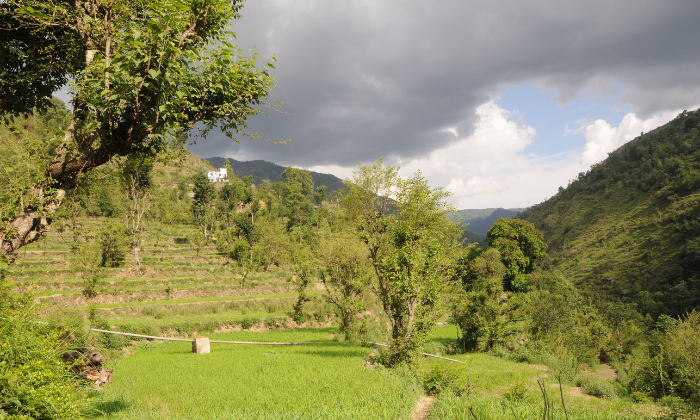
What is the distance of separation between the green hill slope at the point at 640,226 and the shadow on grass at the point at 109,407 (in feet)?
211

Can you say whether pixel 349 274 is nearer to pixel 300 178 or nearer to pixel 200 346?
pixel 200 346

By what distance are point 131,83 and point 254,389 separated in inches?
361

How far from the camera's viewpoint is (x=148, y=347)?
19.3 m

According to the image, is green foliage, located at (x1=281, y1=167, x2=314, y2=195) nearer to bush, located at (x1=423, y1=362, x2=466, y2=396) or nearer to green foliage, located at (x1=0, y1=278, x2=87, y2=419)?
bush, located at (x1=423, y1=362, x2=466, y2=396)

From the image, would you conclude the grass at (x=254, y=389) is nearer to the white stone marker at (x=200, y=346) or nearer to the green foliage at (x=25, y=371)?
the white stone marker at (x=200, y=346)

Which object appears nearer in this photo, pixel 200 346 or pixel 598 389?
pixel 598 389

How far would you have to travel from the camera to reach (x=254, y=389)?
9906mm

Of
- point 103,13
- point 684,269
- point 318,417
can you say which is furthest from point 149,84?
point 684,269

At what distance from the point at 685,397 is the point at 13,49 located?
2549cm

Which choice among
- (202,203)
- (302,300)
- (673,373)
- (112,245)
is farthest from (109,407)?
(202,203)

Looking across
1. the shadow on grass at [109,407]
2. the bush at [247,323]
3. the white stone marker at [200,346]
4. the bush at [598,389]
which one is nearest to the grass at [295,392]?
the shadow on grass at [109,407]

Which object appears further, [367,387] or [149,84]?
[367,387]

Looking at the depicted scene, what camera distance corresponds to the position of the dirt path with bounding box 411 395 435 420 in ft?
27.1

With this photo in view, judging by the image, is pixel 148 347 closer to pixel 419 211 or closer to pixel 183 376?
pixel 183 376
